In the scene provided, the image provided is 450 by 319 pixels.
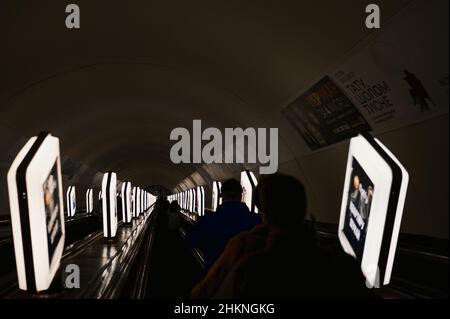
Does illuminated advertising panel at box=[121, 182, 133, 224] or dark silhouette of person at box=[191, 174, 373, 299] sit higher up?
dark silhouette of person at box=[191, 174, 373, 299]

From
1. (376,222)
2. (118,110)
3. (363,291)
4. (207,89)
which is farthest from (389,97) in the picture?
(118,110)

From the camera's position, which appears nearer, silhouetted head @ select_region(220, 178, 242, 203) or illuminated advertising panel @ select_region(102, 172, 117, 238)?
silhouetted head @ select_region(220, 178, 242, 203)

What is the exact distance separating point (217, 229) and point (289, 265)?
235cm

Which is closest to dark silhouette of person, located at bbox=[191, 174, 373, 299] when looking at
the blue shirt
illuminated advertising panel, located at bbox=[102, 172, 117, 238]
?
the blue shirt

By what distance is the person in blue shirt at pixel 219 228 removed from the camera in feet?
14.6

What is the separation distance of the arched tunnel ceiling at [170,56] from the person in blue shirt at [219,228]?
2.86 m

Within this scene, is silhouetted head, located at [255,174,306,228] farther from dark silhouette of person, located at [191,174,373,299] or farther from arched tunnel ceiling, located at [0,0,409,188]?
arched tunnel ceiling, located at [0,0,409,188]

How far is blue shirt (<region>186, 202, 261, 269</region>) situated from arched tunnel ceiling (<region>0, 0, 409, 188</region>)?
9.52 feet

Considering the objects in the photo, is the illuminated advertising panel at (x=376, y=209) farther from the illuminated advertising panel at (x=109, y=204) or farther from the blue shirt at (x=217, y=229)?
the illuminated advertising panel at (x=109, y=204)

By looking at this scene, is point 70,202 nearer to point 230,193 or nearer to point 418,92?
point 418,92

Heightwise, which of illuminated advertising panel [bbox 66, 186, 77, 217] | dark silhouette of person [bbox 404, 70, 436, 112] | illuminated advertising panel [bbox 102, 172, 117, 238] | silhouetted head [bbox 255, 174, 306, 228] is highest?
dark silhouette of person [bbox 404, 70, 436, 112]

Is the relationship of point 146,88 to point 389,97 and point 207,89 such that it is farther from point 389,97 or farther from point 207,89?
point 389,97

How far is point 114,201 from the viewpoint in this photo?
12297 millimetres

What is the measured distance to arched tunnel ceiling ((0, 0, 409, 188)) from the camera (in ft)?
24.6
